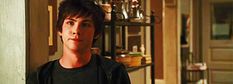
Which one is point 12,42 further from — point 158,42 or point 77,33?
point 158,42

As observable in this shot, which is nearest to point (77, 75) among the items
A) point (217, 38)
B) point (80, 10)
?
point (80, 10)

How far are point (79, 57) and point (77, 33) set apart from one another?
0.09 m

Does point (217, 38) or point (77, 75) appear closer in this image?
point (77, 75)

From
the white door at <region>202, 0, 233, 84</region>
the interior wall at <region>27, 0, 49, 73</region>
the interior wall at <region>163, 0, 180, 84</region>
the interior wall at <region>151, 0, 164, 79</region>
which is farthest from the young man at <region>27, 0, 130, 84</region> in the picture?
the white door at <region>202, 0, 233, 84</region>

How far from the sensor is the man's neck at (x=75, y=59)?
140 centimetres

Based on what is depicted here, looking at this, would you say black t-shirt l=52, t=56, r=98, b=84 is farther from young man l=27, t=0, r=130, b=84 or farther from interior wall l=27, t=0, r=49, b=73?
interior wall l=27, t=0, r=49, b=73

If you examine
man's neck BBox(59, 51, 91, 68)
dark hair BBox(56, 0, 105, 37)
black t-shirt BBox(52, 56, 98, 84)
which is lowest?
black t-shirt BBox(52, 56, 98, 84)

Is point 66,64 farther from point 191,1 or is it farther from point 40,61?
point 191,1

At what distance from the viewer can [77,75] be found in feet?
4.59

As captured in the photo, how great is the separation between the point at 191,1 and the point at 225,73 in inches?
58.3

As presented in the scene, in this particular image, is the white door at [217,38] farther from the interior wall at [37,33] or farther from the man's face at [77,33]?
the man's face at [77,33]

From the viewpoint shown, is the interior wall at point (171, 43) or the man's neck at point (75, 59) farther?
the interior wall at point (171, 43)

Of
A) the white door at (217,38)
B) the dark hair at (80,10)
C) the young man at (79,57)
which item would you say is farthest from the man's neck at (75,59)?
the white door at (217,38)

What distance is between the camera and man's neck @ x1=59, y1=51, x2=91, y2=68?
1402 millimetres
